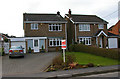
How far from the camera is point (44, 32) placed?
25422 millimetres

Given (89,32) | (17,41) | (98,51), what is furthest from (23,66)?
(89,32)

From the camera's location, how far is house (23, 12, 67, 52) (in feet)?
78.0

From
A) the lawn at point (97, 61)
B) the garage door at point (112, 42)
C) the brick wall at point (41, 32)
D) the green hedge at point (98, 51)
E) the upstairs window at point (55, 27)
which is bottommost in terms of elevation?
the lawn at point (97, 61)

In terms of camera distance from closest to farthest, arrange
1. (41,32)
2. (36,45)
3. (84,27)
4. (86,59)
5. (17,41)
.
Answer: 1. (86,59)
2. (17,41)
3. (36,45)
4. (41,32)
5. (84,27)

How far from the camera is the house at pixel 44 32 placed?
23781 millimetres

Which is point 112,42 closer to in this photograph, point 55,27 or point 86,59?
point 55,27

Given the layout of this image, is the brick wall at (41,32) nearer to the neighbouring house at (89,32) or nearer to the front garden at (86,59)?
the neighbouring house at (89,32)

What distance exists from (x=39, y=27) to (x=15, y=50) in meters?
10.1

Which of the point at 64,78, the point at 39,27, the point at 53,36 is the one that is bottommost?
the point at 64,78

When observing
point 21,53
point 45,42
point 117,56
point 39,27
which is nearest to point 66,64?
point 117,56

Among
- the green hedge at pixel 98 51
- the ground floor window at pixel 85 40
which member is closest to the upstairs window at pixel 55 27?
the ground floor window at pixel 85 40

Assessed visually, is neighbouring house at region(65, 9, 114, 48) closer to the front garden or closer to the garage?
the front garden

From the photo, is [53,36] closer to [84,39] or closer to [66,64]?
[84,39]

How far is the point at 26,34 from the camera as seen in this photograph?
2481cm
